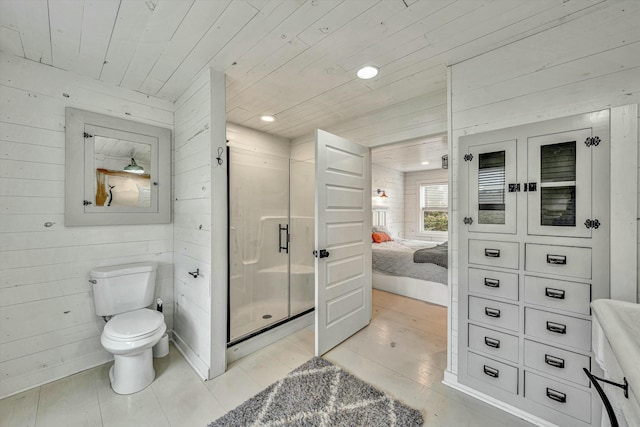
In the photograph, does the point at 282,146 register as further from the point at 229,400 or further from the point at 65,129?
the point at 229,400

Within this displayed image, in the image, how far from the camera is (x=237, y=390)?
1.84 m

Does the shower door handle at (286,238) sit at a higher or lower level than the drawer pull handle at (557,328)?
higher

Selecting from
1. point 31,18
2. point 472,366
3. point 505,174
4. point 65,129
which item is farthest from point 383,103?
point 65,129

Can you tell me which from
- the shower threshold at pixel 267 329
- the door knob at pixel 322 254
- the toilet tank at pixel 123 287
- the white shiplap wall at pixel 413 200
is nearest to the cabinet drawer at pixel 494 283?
the door knob at pixel 322 254

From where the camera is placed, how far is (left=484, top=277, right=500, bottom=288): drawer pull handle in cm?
167

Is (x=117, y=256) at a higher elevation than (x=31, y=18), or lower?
lower

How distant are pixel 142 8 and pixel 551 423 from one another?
10.5 feet

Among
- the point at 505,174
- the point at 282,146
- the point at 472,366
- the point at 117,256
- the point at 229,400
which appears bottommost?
the point at 229,400

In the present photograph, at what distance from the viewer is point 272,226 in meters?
2.87

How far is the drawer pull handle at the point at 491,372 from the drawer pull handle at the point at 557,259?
78 centimetres

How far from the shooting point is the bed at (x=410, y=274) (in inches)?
139

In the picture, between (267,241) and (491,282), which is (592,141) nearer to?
(491,282)

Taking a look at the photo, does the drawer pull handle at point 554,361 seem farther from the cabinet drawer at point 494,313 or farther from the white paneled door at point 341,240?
the white paneled door at point 341,240

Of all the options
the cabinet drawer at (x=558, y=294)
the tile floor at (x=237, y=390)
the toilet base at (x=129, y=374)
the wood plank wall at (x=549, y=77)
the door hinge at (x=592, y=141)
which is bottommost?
the tile floor at (x=237, y=390)
